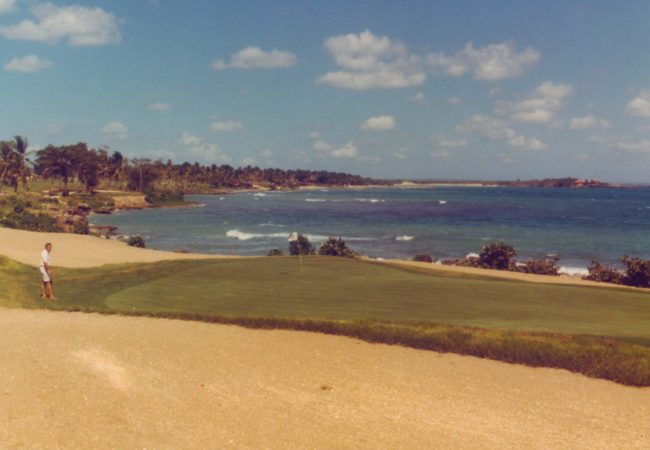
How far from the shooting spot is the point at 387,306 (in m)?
18.5

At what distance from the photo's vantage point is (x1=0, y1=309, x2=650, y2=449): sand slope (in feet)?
29.6

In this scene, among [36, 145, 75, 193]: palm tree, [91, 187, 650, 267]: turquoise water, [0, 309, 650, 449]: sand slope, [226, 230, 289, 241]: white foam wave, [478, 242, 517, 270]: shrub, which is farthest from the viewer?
[36, 145, 75, 193]: palm tree

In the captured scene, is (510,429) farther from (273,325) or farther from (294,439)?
(273,325)

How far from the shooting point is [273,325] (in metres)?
15.6

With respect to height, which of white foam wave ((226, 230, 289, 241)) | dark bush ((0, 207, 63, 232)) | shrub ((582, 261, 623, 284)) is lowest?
white foam wave ((226, 230, 289, 241))

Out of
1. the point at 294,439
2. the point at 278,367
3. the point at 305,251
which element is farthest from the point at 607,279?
the point at 294,439

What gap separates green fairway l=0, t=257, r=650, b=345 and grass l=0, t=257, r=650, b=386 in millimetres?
38

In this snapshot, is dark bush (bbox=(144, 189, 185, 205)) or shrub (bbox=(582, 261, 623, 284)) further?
dark bush (bbox=(144, 189, 185, 205))

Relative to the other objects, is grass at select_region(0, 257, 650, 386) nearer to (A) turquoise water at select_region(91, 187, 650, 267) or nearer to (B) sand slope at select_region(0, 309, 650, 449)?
(B) sand slope at select_region(0, 309, 650, 449)

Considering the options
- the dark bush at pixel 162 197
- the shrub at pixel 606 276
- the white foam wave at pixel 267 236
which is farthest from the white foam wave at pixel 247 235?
the dark bush at pixel 162 197

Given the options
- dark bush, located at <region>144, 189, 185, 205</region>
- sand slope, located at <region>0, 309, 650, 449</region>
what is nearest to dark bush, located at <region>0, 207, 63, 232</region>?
sand slope, located at <region>0, 309, 650, 449</region>

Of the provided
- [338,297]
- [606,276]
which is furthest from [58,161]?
[338,297]

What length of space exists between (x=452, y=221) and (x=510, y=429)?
339ft

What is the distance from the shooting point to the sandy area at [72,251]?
37.0 m
